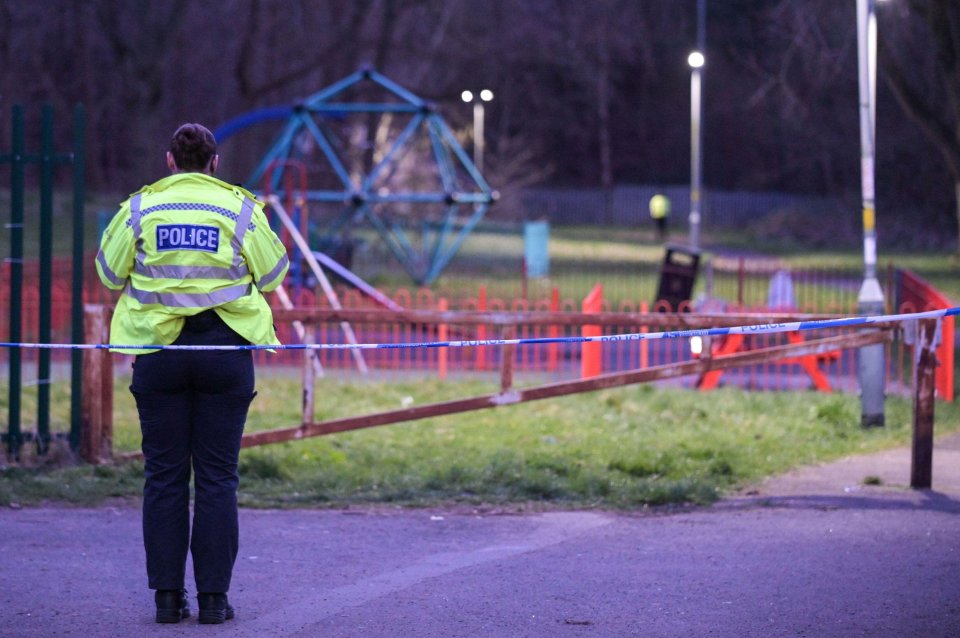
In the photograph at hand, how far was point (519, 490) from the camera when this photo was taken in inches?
310

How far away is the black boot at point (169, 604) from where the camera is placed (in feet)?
16.6

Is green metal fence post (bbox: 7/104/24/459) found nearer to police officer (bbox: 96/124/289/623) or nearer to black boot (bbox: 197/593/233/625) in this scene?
police officer (bbox: 96/124/289/623)

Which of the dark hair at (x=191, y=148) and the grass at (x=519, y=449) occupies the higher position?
the dark hair at (x=191, y=148)

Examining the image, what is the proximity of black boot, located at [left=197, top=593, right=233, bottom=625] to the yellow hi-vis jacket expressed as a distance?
1.00 meters

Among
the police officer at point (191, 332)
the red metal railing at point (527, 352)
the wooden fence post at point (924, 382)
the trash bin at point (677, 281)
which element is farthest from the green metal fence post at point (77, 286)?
the trash bin at point (677, 281)

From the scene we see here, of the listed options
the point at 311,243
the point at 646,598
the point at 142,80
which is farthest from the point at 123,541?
the point at 142,80

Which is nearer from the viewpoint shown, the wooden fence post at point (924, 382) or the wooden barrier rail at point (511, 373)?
the wooden fence post at point (924, 382)

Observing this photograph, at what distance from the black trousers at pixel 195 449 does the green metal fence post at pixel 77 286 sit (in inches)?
139

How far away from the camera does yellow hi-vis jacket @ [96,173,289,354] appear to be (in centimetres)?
489

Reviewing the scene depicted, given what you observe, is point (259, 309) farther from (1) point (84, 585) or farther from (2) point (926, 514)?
(2) point (926, 514)

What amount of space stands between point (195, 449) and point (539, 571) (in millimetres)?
1817

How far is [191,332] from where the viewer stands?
16.3ft

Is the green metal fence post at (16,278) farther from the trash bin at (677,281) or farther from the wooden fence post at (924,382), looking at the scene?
the trash bin at (677,281)

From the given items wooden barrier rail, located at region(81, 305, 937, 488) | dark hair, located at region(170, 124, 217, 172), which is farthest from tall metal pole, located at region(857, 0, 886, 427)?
dark hair, located at region(170, 124, 217, 172)
